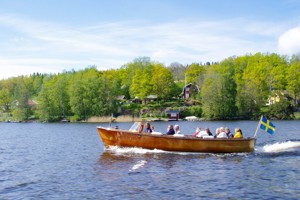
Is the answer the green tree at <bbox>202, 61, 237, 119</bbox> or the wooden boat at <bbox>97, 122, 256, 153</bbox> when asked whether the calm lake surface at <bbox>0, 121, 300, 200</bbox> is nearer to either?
the wooden boat at <bbox>97, 122, 256, 153</bbox>

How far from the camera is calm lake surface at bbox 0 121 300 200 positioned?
18.1 metres

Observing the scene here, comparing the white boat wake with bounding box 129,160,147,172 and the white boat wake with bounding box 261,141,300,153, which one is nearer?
the white boat wake with bounding box 129,160,147,172

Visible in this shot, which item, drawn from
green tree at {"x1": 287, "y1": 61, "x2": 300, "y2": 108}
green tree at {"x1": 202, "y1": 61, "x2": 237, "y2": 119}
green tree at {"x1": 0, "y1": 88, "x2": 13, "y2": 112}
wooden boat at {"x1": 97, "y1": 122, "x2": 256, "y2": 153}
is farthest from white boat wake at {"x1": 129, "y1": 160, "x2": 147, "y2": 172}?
green tree at {"x1": 0, "y1": 88, "x2": 13, "y2": 112}

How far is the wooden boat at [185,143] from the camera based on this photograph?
2956 centimetres

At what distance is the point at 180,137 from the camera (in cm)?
2958

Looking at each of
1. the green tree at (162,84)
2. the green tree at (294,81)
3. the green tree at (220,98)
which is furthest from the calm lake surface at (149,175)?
the green tree at (162,84)

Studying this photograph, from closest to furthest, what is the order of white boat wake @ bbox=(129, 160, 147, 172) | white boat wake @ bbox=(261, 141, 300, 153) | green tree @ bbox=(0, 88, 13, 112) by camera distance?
white boat wake @ bbox=(129, 160, 147, 172)
white boat wake @ bbox=(261, 141, 300, 153)
green tree @ bbox=(0, 88, 13, 112)

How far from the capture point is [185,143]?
1169 inches

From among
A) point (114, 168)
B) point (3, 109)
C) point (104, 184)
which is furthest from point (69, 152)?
point (3, 109)

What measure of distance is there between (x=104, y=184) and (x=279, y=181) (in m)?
9.37

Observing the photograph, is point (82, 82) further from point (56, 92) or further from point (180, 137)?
point (180, 137)

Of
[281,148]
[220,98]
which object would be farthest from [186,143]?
[220,98]

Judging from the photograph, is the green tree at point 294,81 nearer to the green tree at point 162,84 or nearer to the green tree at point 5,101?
the green tree at point 162,84

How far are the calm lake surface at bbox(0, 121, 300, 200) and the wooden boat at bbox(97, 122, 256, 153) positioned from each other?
51cm
